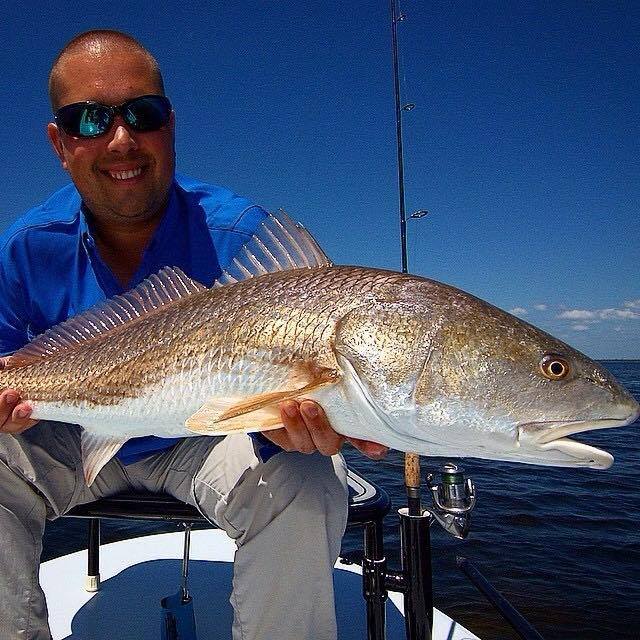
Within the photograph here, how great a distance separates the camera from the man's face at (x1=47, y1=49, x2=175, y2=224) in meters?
2.93

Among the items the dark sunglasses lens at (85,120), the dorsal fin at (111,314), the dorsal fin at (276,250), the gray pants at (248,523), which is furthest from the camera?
the dark sunglasses lens at (85,120)

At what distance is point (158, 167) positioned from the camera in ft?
10.0

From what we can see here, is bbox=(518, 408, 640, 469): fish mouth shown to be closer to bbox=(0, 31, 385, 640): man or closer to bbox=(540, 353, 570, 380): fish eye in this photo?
bbox=(540, 353, 570, 380): fish eye

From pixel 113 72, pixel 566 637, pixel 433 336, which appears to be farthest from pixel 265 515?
pixel 566 637

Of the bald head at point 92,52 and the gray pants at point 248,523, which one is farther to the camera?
the bald head at point 92,52

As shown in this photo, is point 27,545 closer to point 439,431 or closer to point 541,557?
point 439,431

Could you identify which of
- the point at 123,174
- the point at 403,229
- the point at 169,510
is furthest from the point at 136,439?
the point at 403,229

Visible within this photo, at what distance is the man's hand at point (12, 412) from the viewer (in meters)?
2.64

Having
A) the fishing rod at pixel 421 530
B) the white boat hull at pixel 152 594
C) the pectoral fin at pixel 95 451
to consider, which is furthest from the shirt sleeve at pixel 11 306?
the fishing rod at pixel 421 530

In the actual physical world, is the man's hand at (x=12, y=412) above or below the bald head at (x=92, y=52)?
below

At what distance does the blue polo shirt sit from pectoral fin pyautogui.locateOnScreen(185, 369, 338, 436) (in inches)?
39.4

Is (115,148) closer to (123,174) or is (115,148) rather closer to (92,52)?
(123,174)

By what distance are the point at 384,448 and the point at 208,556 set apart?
2.39 metres

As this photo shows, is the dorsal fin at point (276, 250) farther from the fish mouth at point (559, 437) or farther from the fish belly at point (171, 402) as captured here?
the fish mouth at point (559, 437)
